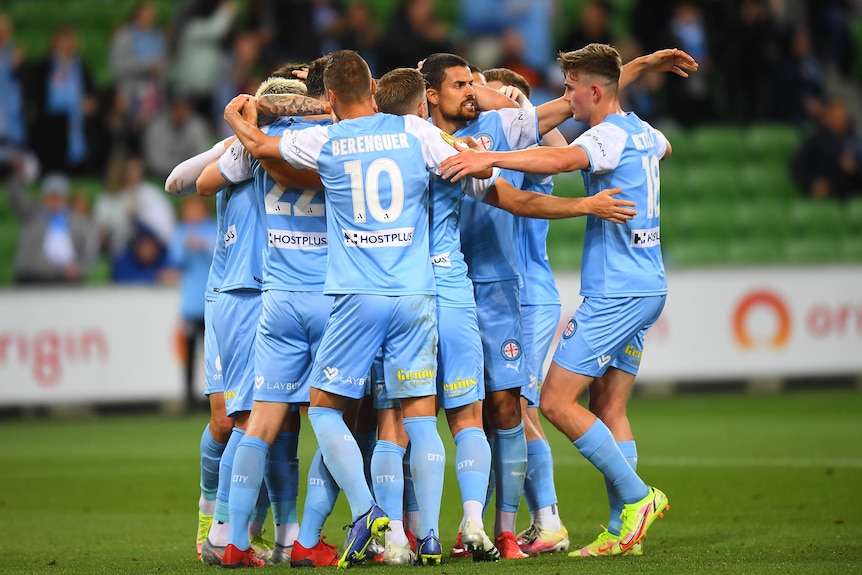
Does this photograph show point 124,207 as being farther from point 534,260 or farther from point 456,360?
point 456,360

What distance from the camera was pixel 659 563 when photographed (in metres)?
6.62

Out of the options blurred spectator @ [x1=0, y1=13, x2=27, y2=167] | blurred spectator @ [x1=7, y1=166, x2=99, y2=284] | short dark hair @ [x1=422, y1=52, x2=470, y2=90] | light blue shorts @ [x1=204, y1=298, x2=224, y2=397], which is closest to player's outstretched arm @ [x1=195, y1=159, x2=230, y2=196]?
light blue shorts @ [x1=204, y1=298, x2=224, y2=397]

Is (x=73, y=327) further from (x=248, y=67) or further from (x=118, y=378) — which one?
(x=248, y=67)

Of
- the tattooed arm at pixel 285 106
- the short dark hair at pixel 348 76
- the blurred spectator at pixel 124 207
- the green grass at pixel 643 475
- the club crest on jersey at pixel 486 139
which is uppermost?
the short dark hair at pixel 348 76

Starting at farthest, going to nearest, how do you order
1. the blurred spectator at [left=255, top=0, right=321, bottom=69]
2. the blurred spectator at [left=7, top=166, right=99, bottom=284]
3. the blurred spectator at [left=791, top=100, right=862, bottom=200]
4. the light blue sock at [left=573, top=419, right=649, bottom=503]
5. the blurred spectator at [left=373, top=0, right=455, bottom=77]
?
1. the blurred spectator at [left=791, top=100, right=862, bottom=200]
2. the blurred spectator at [left=255, top=0, right=321, bottom=69]
3. the blurred spectator at [left=373, top=0, right=455, bottom=77]
4. the blurred spectator at [left=7, top=166, right=99, bottom=284]
5. the light blue sock at [left=573, top=419, right=649, bottom=503]

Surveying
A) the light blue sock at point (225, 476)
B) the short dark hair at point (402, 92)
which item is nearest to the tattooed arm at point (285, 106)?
the short dark hair at point (402, 92)

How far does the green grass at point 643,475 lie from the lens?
22.8 ft

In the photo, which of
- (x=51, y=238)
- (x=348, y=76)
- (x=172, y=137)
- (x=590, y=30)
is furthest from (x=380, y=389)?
(x=590, y=30)

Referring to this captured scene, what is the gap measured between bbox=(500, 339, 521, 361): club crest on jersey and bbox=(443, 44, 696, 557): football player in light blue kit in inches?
8.5

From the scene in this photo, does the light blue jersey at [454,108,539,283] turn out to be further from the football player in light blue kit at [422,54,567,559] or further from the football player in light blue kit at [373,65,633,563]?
the football player in light blue kit at [373,65,633,563]

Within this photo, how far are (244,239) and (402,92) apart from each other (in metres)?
1.27

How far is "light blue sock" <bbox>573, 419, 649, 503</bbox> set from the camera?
7.12 m

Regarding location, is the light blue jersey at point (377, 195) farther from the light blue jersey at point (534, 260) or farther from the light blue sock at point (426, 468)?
the light blue jersey at point (534, 260)

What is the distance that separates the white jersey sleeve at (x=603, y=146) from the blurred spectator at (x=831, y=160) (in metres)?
12.9
